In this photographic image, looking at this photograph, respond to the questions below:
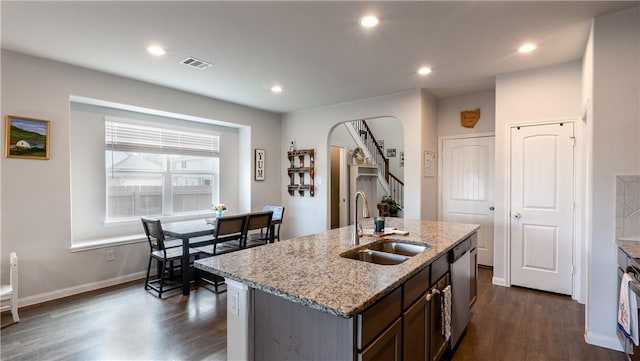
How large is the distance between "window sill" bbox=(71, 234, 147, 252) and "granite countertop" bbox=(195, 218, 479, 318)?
287cm

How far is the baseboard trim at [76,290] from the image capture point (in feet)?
10.9

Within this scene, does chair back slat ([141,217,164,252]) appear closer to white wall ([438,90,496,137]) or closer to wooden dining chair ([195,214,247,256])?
wooden dining chair ([195,214,247,256])

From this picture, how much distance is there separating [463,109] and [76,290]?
5.67 metres

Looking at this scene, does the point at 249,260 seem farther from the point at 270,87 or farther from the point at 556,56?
the point at 556,56

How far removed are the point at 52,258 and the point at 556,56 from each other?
583 centimetres

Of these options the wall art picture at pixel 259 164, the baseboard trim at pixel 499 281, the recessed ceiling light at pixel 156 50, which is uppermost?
the recessed ceiling light at pixel 156 50

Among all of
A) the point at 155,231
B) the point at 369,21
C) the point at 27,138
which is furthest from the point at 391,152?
the point at 27,138

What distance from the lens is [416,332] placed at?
178 centimetres

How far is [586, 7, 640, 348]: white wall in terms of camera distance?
2400mm

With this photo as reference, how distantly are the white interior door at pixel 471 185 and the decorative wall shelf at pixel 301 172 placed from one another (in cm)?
221

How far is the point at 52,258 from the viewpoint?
11.5ft

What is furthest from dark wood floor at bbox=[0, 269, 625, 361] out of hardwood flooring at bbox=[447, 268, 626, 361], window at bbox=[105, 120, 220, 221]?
window at bbox=[105, 120, 220, 221]

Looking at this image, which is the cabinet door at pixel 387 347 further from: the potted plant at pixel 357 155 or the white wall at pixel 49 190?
the potted plant at pixel 357 155

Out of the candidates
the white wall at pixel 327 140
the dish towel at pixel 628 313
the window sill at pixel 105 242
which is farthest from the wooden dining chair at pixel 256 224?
the dish towel at pixel 628 313
